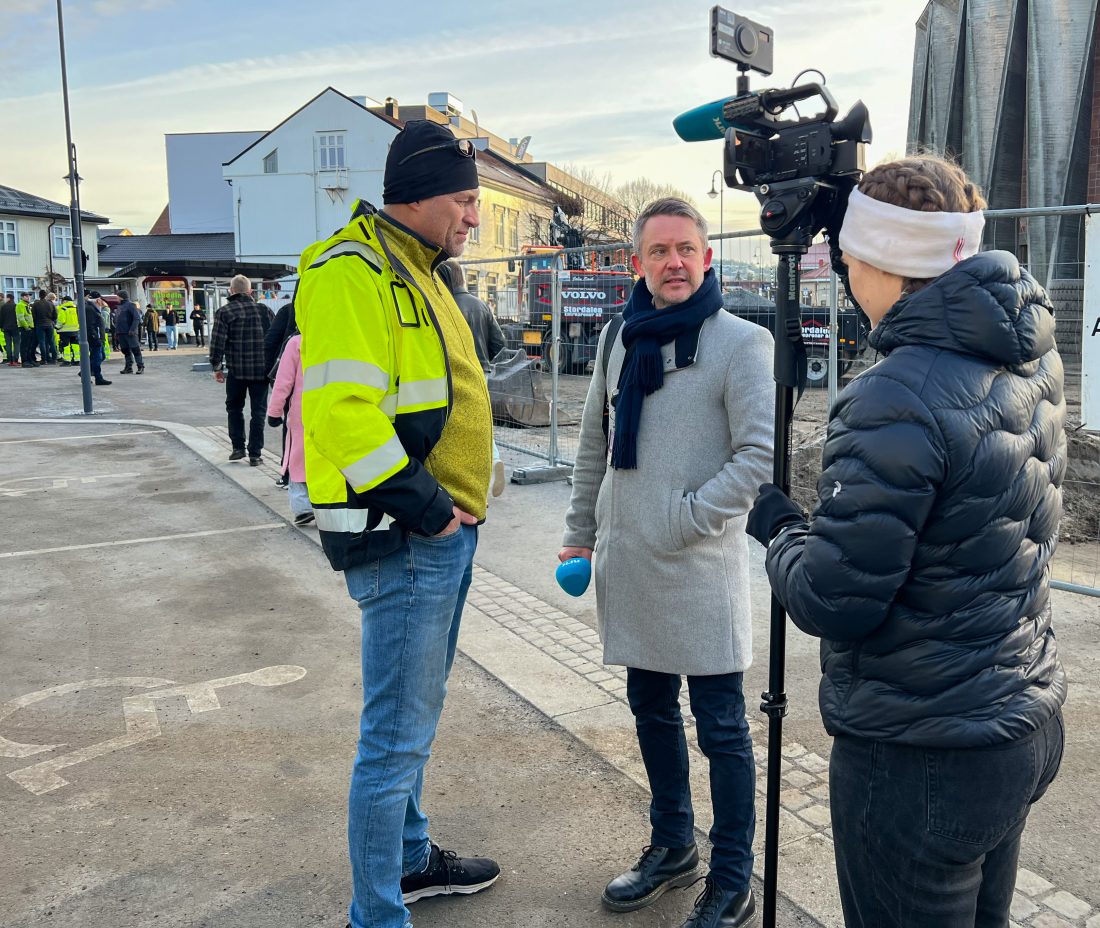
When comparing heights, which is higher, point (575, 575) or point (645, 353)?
point (645, 353)

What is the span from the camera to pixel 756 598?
549cm

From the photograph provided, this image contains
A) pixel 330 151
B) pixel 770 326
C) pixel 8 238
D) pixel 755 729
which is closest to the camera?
pixel 755 729

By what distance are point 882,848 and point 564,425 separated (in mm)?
10290

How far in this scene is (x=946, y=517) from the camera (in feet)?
5.32

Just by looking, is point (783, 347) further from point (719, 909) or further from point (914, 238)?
point (719, 909)

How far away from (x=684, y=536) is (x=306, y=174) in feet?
158

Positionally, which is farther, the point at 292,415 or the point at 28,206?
the point at 28,206

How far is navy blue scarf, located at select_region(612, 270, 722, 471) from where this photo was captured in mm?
2717

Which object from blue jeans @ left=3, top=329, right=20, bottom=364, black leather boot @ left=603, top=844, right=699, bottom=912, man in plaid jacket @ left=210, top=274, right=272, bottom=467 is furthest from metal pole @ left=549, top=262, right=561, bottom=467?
Result: blue jeans @ left=3, top=329, right=20, bottom=364

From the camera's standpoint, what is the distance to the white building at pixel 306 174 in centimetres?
4644

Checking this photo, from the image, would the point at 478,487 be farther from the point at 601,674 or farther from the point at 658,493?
the point at 601,674

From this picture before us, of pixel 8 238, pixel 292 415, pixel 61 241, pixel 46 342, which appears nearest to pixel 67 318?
pixel 46 342

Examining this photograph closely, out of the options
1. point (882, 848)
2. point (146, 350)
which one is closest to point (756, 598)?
point (882, 848)

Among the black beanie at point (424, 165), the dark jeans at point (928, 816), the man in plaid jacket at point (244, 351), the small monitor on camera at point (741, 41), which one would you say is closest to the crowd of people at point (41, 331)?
the man in plaid jacket at point (244, 351)
